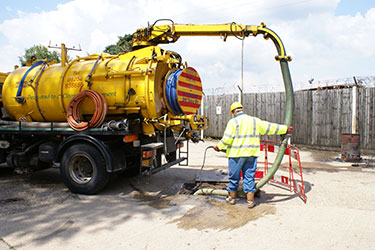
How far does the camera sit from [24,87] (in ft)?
20.7

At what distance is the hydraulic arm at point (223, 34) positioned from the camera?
5.21 m

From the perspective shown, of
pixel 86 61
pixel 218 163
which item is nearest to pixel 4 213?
pixel 86 61

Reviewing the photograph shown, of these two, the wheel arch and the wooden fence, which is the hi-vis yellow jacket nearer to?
the wheel arch

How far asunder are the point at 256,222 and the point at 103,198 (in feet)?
8.95

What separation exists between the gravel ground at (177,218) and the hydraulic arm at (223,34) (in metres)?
0.88

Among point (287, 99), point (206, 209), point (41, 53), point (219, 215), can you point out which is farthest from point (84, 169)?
point (41, 53)

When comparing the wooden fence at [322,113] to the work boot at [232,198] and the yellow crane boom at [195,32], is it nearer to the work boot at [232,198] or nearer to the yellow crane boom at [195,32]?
the yellow crane boom at [195,32]

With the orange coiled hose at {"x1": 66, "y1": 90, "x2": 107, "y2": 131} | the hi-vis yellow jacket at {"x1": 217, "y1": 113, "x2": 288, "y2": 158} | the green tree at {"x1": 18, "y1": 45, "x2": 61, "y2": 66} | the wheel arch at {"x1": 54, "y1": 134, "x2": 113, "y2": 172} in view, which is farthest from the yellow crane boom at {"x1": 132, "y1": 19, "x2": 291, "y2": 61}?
the green tree at {"x1": 18, "y1": 45, "x2": 61, "y2": 66}

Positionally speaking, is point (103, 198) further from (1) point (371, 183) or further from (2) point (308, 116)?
(2) point (308, 116)

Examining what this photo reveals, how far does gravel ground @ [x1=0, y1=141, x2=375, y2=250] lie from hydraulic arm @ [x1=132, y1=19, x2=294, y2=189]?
0.88 meters

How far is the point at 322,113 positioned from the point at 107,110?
844 centimetres

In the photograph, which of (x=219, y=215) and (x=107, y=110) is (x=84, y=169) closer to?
(x=107, y=110)

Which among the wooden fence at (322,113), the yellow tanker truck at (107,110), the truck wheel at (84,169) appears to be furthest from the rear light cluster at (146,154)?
the wooden fence at (322,113)

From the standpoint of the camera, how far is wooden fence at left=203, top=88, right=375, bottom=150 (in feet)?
32.7
